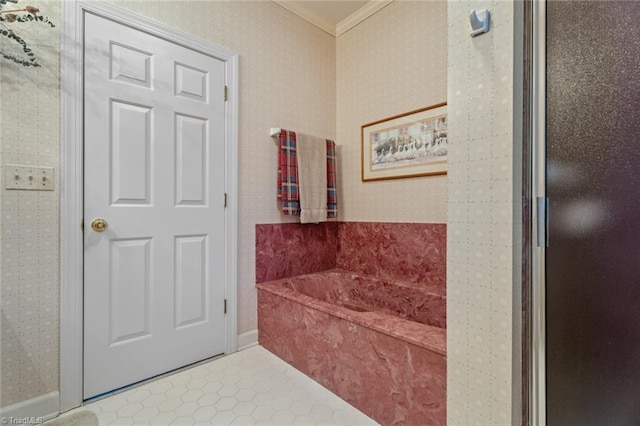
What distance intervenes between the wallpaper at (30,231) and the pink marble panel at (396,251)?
1.96 m

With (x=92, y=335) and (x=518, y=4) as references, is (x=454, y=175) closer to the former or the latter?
A: (x=518, y=4)

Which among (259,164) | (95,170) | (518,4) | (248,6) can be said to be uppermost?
(248,6)

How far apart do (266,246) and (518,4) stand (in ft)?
6.34

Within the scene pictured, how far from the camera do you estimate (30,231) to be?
144 centimetres

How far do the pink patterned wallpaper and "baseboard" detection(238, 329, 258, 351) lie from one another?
380 millimetres

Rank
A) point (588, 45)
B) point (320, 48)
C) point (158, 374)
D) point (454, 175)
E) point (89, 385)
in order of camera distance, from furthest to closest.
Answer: point (320, 48), point (158, 374), point (89, 385), point (454, 175), point (588, 45)

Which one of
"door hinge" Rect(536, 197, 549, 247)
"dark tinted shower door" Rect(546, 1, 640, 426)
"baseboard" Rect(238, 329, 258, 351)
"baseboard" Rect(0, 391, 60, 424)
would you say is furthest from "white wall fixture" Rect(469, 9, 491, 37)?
"baseboard" Rect(0, 391, 60, 424)

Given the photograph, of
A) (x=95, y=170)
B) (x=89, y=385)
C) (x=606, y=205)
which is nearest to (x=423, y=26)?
(x=606, y=205)

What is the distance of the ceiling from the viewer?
242 centimetres

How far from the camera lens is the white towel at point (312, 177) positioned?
241cm

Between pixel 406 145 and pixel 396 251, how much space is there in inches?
31.4

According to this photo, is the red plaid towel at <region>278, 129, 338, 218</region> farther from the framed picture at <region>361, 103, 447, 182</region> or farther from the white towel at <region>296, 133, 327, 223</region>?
the framed picture at <region>361, 103, 447, 182</region>

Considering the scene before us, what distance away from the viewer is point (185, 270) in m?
1.92

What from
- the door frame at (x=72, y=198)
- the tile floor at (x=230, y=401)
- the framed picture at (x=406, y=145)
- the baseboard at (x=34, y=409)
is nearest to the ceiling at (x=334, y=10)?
the framed picture at (x=406, y=145)
